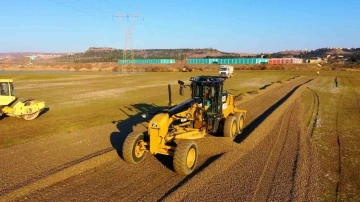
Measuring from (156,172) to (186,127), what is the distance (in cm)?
194

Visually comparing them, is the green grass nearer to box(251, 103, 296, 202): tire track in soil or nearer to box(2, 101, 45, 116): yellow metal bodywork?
box(251, 103, 296, 202): tire track in soil

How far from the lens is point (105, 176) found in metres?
8.48

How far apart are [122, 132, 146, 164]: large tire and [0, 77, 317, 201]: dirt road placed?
9.9 inches

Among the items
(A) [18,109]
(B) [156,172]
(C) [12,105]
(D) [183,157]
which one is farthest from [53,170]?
(C) [12,105]

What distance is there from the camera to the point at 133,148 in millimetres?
8852

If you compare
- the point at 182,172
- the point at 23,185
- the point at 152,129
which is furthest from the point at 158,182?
the point at 23,185

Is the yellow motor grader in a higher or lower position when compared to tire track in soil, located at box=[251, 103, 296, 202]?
higher

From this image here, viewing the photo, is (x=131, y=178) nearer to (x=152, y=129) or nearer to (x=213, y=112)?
(x=152, y=129)

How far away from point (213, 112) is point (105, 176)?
13.7 feet

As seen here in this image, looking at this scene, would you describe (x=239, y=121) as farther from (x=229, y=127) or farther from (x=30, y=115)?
(x=30, y=115)

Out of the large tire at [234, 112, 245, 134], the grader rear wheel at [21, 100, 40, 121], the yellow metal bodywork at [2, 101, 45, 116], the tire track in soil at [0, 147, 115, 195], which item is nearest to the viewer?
the tire track in soil at [0, 147, 115, 195]

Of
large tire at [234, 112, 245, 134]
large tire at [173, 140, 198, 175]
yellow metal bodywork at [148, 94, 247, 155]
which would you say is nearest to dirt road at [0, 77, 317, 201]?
large tire at [173, 140, 198, 175]

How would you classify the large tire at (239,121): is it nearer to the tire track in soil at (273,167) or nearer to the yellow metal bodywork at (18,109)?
the tire track in soil at (273,167)

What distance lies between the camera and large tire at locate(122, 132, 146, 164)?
8.78 meters
